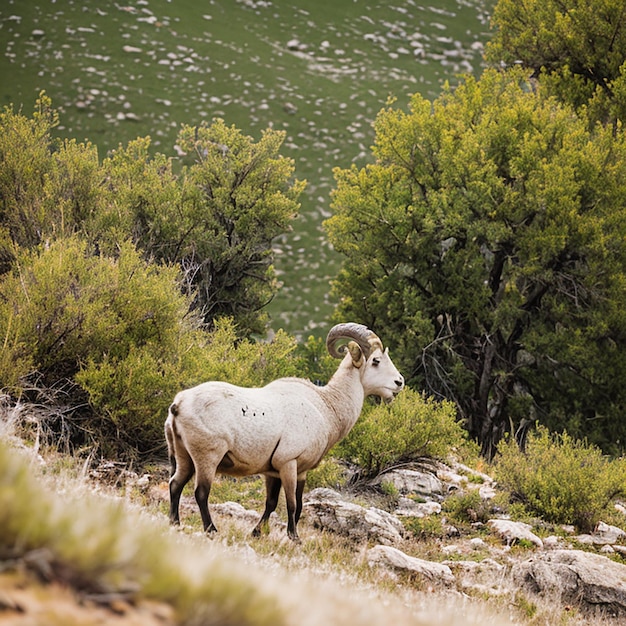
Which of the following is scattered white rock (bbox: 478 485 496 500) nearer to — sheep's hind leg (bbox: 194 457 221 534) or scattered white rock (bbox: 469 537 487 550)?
scattered white rock (bbox: 469 537 487 550)

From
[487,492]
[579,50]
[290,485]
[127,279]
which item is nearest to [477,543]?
[487,492]

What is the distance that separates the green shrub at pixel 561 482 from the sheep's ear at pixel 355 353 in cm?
462

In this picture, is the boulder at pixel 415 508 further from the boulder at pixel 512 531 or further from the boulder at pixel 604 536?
the boulder at pixel 604 536

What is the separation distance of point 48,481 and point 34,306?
5226 millimetres

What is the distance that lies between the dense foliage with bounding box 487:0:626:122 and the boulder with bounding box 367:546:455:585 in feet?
62.8

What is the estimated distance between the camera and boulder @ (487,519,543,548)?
35.0 ft

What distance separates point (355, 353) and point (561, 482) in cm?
496

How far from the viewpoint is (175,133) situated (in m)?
40.4

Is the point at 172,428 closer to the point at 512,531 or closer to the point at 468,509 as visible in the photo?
the point at 512,531

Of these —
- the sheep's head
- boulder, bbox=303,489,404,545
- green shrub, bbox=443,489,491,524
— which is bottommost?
green shrub, bbox=443,489,491,524

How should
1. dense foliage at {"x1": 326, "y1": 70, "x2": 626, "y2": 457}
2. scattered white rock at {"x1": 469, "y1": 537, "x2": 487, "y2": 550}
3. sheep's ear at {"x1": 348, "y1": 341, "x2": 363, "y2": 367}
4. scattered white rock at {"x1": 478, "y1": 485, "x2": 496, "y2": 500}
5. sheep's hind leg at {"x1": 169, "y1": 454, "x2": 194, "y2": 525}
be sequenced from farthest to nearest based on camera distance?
dense foliage at {"x1": 326, "y1": 70, "x2": 626, "y2": 457} < scattered white rock at {"x1": 478, "y1": 485, "x2": 496, "y2": 500} < scattered white rock at {"x1": 469, "y1": 537, "x2": 487, "y2": 550} < sheep's ear at {"x1": 348, "y1": 341, "x2": 363, "y2": 367} < sheep's hind leg at {"x1": 169, "y1": 454, "x2": 194, "y2": 525}

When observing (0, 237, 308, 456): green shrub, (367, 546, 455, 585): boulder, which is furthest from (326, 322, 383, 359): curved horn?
(0, 237, 308, 456): green shrub

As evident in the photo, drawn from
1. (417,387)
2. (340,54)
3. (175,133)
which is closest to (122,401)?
(417,387)

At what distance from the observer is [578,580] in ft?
27.6
